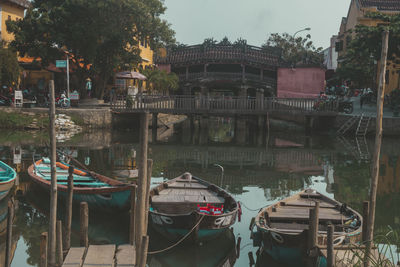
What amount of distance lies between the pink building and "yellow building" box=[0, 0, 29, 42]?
22.6 m

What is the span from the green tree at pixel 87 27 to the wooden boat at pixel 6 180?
16869mm

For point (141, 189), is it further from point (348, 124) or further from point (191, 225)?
point (348, 124)

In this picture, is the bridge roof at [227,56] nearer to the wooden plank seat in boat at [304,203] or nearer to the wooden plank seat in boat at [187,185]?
the wooden plank seat in boat at [187,185]

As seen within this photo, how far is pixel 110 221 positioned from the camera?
1133 cm

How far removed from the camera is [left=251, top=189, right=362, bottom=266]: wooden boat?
8.42 metres

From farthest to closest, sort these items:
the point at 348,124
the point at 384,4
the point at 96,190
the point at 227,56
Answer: the point at 384,4 < the point at 227,56 < the point at 348,124 < the point at 96,190

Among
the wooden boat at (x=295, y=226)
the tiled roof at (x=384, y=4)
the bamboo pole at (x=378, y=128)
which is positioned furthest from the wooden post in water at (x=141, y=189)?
the tiled roof at (x=384, y=4)

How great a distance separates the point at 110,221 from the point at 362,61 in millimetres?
33845

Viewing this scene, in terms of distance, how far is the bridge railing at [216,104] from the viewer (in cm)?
3120

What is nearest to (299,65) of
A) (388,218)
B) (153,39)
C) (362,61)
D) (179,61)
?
(362,61)

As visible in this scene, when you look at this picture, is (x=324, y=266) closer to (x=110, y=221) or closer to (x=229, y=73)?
(x=110, y=221)

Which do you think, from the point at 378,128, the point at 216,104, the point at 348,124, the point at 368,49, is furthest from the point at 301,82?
the point at 378,128

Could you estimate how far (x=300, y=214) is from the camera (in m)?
10.0

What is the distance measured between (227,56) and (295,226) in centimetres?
3587
